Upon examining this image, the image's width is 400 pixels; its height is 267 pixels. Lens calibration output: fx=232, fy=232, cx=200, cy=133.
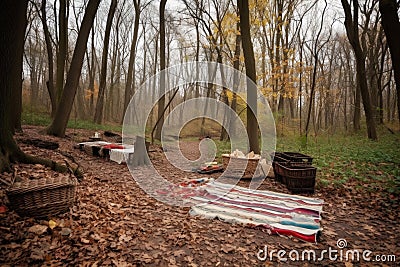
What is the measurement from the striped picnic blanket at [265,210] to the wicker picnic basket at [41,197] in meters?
2.03

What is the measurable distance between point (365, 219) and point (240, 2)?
7.35m

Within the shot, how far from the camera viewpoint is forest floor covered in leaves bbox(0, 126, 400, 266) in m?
2.58

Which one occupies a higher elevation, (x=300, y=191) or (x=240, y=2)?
(x=240, y=2)

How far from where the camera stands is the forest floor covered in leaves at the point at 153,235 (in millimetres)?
2584

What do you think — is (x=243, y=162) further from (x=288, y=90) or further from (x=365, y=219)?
(x=288, y=90)

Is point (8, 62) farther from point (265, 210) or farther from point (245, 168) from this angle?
point (245, 168)

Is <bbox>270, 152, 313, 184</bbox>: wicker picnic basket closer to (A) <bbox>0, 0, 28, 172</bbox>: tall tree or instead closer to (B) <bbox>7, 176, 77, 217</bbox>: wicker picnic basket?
(B) <bbox>7, 176, 77, 217</bbox>: wicker picnic basket

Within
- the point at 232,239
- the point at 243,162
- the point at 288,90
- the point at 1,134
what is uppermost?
the point at 288,90

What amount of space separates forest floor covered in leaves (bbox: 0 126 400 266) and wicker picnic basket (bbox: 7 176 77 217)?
102mm

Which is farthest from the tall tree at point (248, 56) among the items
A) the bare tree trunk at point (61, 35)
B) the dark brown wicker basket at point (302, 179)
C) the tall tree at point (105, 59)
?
the tall tree at point (105, 59)

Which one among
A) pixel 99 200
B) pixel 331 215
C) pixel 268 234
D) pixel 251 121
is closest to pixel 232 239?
pixel 268 234

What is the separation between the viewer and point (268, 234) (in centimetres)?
342

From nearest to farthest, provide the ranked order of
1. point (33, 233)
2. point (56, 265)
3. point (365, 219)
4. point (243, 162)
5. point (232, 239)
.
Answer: point (56, 265) → point (33, 233) → point (232, 239) → point (365, 219) → point (243, 162)

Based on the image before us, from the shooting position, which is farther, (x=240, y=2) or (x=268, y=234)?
→ (x=240, y=2)
